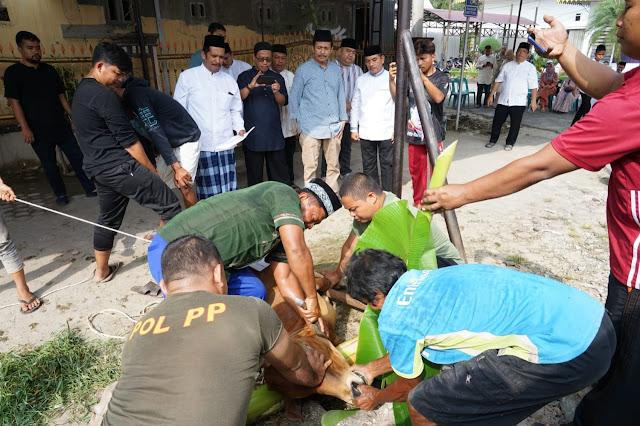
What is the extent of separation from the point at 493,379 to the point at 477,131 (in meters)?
8.96

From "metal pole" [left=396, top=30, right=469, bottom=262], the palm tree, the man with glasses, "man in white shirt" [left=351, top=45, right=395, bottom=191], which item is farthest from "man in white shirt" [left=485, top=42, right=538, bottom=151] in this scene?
the palm tree

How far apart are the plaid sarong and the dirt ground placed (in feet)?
2.91

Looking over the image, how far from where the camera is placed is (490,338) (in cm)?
162

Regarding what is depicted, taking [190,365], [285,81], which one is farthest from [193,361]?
[285,81]

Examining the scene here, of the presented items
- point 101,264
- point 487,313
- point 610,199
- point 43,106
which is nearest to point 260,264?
point 101,264

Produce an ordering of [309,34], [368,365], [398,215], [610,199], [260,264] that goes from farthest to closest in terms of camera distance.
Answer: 1. [309,34]
2. [260,264]
3. [368,365]
4. [398,215]
5. [610,199]

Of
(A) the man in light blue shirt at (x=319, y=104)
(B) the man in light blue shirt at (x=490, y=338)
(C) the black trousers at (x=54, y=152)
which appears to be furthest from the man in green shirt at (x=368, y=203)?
(C) the black trousers at (x=54, y=152)

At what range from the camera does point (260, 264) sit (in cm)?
312

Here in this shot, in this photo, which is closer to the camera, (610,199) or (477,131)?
(610,199)

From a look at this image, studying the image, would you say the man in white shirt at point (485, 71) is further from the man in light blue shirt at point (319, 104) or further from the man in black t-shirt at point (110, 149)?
the man in black t-shirt at point (110, 149)

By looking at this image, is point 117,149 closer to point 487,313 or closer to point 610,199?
point 487,313

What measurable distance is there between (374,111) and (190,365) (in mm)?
4372

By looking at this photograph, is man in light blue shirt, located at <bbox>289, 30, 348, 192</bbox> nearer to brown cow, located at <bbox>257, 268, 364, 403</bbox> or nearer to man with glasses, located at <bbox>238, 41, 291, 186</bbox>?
man with glasses, located at <bbox>238, 41, 291, 186</bbox>

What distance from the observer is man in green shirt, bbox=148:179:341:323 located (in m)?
2.48
